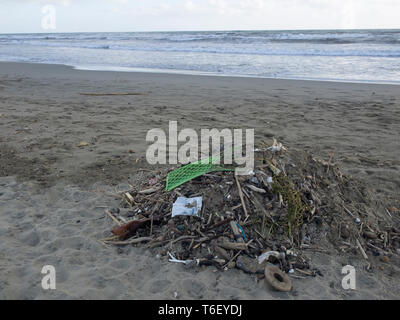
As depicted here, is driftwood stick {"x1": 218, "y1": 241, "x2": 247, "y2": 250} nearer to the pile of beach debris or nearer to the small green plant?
the pile of beach debris

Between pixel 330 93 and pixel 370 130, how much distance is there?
3.36 m

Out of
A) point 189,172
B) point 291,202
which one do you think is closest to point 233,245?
point 291,202

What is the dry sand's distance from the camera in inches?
96.4

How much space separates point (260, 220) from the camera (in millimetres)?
2873

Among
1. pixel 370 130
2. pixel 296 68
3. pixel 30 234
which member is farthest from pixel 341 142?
pixel 296 68

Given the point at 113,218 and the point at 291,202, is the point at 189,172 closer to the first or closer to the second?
the point at 113,218

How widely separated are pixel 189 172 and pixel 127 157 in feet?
6.02

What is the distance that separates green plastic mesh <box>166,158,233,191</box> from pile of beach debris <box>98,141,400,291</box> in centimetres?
5

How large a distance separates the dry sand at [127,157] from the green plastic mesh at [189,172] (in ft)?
2.49

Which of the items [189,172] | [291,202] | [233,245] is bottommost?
[233,245]

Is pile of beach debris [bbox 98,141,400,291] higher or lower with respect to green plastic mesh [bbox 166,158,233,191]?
lower

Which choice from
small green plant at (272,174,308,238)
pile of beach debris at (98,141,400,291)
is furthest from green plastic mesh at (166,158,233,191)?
small green plant at (272,174,308,238)

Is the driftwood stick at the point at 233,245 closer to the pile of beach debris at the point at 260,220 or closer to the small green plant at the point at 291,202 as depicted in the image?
the pile of beach debris at the point at 260,220
